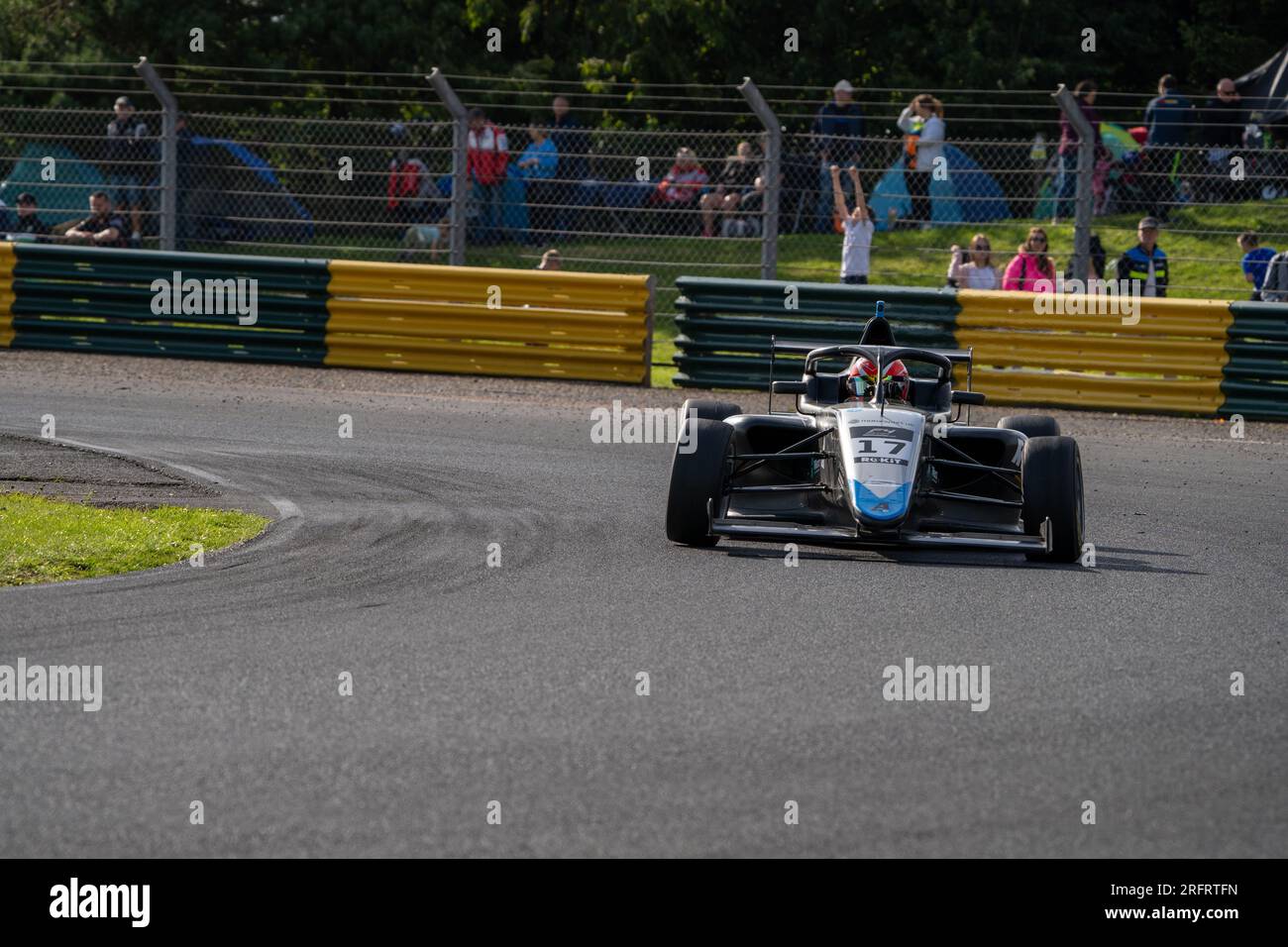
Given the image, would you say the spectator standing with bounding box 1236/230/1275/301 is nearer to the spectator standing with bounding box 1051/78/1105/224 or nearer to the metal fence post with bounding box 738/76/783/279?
the spectator standing with bounding box 1051/78/1105/224

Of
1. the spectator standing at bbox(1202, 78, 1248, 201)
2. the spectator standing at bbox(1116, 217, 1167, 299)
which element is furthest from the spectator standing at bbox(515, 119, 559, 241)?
the spectator standing at bbox(1202, 78, 1248, 201)

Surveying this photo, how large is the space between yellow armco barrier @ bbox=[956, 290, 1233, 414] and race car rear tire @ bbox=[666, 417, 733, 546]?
654 centimetres

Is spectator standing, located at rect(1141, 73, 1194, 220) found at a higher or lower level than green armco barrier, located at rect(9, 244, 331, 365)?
higher

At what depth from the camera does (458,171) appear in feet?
54.2

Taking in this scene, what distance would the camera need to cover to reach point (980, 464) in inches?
365

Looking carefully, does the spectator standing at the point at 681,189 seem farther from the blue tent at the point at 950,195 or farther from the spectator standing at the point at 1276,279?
the spectator standing at the point at 1276,279

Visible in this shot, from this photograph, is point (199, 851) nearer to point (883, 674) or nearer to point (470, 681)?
point (470, 681)

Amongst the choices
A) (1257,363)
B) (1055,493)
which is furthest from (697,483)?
(1257,363)

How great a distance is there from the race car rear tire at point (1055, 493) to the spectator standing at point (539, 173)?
896 centimetres

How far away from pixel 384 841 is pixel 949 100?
880 inches

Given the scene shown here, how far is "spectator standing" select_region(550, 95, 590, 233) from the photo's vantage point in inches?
675

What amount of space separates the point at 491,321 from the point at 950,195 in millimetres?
4674

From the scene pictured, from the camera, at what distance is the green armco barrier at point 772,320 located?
15258 millimetres

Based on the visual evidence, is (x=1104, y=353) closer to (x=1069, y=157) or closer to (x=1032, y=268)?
(x=1032, y=268)
